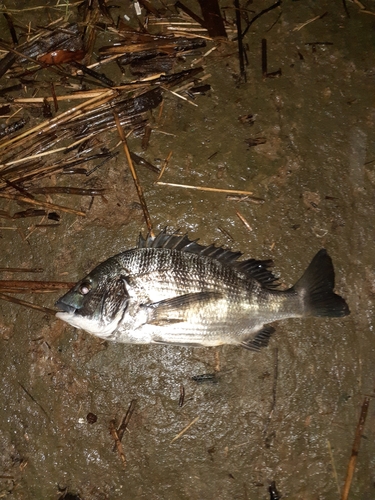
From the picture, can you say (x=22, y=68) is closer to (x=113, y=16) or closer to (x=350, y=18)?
(x=113, y=16)

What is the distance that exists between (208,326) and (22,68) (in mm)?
3480

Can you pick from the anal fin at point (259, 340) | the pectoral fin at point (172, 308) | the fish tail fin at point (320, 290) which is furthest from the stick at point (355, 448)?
the pectoral fin at point (172, 308)

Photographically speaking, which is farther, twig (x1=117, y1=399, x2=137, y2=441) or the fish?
twig (x1=117, y1=399, x2=137, y2=441)

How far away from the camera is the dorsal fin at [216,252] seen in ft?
12.3

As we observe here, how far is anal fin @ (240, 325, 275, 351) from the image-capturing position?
3793 mm

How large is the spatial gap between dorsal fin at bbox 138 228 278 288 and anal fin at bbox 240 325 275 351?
420 millimetres

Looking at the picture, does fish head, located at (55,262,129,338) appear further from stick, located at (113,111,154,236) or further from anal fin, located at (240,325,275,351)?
anal fin, located at (240,325,275,351)

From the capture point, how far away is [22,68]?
4.52m

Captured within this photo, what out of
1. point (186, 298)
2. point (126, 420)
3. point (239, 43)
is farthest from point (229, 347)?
point (239, 43)

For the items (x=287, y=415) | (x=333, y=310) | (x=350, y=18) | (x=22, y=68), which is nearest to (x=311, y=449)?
(x=287, y=415)

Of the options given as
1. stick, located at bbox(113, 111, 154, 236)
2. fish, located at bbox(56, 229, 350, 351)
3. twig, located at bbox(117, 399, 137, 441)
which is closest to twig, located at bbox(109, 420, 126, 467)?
twig, located at bbox(117, 399, 137, 441)

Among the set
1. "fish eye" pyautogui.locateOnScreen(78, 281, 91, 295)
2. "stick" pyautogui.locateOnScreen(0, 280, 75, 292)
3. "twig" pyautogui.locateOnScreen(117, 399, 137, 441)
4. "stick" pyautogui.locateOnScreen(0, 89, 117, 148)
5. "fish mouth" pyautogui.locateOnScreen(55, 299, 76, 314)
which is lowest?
"twig" pyautogui.locateOnScreen(117, 399, 137, 441)

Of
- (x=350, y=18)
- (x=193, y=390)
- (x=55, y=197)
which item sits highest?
(x=350, y=18)

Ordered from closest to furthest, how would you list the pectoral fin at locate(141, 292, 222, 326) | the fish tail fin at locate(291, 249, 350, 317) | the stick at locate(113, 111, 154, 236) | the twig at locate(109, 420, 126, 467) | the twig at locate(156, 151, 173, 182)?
the pectoral fin at locate(141, 292, 222, 326) → the fish tail fin at locate(291, 249, 350, 317) → the twig at locate(109, 420, 126, 467) → the stick at locate(113, 111, 154, 236) → the twig at locate(156, 151, 173, 182)
